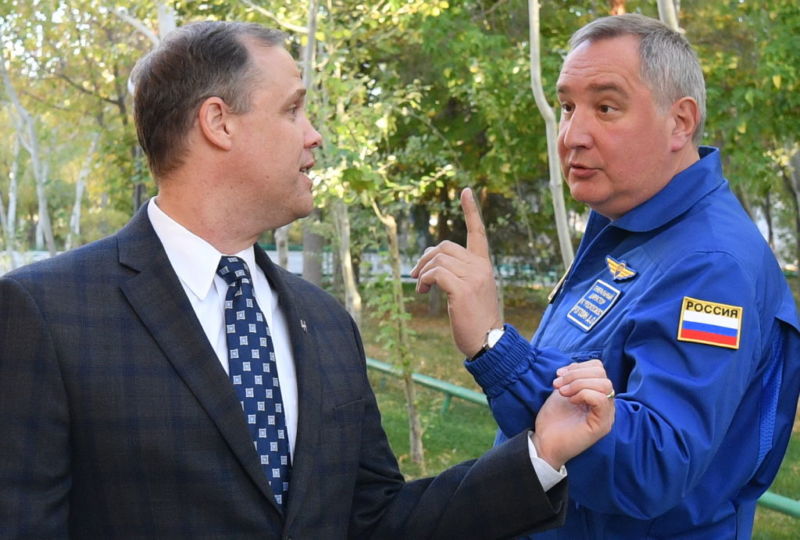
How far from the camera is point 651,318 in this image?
2162 millimetres

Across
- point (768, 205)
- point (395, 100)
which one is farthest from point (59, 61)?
point (768, 205)

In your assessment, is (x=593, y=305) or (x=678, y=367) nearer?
(x=678, y=367)

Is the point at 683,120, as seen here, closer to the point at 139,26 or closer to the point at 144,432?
the point at 144,432

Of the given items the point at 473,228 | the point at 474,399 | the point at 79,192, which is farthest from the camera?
the point at 79,192

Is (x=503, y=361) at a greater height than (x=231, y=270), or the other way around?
(x=231, y=270)

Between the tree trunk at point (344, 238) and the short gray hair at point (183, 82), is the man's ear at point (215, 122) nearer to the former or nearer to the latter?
the short gray hair at point (183, 82)

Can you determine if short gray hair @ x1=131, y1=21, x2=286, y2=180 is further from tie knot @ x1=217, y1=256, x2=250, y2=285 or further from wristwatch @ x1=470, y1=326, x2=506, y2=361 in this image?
wristwatch @ x1=470, y1=326, x2=506, y2=361

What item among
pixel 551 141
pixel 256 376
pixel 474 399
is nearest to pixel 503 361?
pixel 256 376

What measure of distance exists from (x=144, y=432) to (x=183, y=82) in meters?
0.81

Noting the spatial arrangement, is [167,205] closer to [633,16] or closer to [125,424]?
[125,424]

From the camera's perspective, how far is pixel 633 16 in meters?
2.55

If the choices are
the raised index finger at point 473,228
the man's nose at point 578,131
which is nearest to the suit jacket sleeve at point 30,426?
the raised index finger at point 473,228

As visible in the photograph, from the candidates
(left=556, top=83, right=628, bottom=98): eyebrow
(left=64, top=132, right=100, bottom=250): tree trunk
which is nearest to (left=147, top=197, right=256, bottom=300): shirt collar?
(left=556, top=83, right=628, bottom=98): eyebrow

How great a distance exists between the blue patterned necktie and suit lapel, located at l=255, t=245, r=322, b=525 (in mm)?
40
